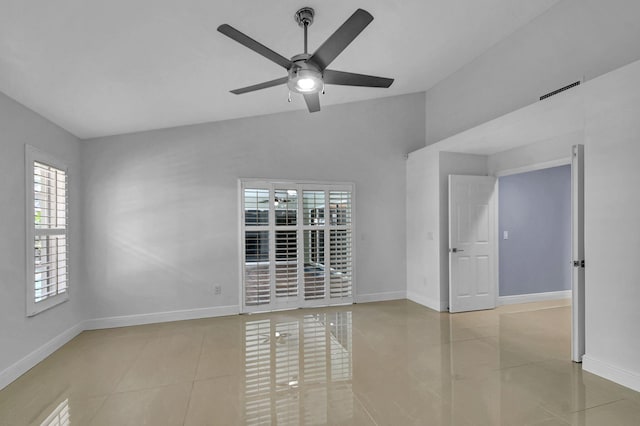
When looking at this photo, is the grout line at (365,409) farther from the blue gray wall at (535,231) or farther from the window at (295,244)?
the blue gray wall at (535,231)

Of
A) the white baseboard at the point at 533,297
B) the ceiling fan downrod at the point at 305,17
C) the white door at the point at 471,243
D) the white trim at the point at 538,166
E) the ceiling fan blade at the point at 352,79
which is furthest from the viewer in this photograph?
the white baseboard at the point at 533,297

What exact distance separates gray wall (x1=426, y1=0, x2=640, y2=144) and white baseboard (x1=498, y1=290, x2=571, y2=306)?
8.92 ft

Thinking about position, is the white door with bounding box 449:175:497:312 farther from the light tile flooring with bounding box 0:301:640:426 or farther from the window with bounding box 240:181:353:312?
the window with bounding box 240:181:353:312

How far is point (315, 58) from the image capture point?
6.86ft

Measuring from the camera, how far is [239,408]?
7.54 ft

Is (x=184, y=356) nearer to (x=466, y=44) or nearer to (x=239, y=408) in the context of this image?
(x=239, y=408)

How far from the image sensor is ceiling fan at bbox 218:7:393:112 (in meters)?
1.83

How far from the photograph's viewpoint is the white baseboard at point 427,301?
4.65 m

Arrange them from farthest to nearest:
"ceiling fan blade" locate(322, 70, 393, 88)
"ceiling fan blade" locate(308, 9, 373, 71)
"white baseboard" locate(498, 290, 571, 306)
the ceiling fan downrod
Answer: "white baseboard" locate(498, 290, 571, 306)
the ceiling fan downrod
"ceiling fan blade" locate(322, 70, 393, 88)
"ceiling fan blade" locate(308, 9, 373, 71)

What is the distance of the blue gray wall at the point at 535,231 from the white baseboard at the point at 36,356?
19.0ft

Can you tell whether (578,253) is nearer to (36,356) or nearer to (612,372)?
(612,372)

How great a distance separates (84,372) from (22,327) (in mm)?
664

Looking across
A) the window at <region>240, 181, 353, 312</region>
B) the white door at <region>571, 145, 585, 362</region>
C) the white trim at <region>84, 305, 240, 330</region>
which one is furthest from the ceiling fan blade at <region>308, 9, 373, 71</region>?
the white trim at <region>84, 305, 240, 330</region>

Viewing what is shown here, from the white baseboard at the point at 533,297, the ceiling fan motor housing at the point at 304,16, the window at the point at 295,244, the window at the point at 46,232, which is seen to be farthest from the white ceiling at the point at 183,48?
the white baseboard at the point at 533,297
